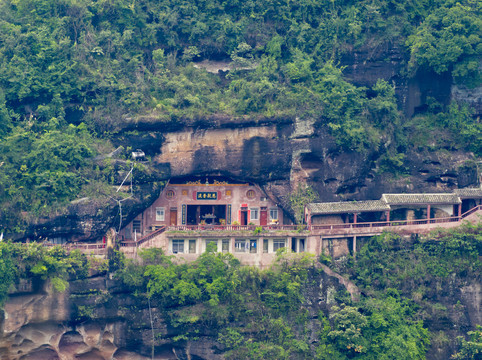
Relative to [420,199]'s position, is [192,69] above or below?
above

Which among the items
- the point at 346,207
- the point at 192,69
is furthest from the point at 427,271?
the point at 192,69

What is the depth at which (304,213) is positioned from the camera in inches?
1743

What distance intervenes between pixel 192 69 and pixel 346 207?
30.5 feet

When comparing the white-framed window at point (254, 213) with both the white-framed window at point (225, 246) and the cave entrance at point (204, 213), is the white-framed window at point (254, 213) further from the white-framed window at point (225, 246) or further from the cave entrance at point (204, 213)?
the white-framed window at point (225, 246)

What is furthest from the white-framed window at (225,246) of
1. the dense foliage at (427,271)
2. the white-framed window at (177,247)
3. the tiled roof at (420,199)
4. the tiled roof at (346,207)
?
the tiled roof at (420,199)

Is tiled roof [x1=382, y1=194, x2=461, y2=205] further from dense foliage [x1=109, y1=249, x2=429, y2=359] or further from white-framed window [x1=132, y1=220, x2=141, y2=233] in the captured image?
white-framed window [x1=132, y1=220, x2=141, y2=233]

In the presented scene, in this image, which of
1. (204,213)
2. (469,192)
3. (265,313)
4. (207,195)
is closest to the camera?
(265,313)

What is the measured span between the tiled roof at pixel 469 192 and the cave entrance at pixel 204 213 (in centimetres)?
1046

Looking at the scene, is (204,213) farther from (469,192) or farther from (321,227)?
(469,192)

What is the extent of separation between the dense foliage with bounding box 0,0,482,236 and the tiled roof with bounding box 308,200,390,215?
2424 millimetres

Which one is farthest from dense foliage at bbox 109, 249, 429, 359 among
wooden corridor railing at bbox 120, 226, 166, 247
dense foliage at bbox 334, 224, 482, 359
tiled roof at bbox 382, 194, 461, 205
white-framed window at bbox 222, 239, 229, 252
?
tiled roof at bbox 382, 194, 461, 205

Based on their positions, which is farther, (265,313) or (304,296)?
(304,296)

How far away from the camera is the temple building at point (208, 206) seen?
45.4 m

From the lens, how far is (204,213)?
46125 mm
